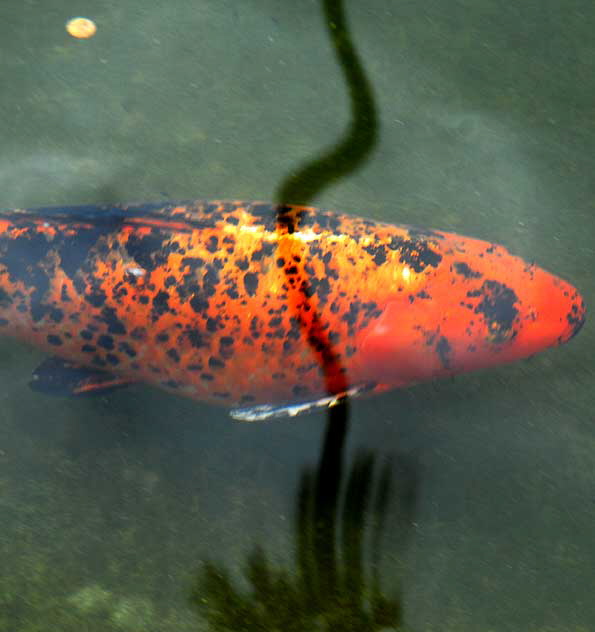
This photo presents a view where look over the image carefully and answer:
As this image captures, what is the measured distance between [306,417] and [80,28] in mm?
2108

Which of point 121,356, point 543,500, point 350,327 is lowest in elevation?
point 543,500

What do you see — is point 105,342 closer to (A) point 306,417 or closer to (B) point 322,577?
(A) point 306,417

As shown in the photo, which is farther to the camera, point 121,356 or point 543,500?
point 543,500

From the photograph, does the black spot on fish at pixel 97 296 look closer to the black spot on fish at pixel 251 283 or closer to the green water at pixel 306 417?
the black spot on fish at pixel 251 283

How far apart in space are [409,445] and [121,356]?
1.08 metres

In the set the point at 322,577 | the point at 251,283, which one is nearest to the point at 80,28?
the point at 251,283

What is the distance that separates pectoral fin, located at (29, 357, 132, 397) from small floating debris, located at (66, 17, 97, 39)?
1659mm

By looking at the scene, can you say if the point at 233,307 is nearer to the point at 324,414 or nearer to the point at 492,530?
the point at 324,414

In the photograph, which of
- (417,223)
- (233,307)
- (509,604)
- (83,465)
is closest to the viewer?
(233,307)

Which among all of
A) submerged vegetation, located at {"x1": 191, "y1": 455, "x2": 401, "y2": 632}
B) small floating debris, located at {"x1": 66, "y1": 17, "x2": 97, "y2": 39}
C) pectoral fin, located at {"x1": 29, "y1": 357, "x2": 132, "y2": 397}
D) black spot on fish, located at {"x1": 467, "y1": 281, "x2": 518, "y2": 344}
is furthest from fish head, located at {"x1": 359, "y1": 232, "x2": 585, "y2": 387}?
small floating debris, located at {"x1": 66, "y1": 17, "x2": 97, "y2": 39}

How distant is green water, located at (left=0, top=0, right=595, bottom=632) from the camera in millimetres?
2502

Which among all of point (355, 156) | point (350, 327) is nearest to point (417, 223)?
point (355, 156)

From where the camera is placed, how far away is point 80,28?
11.1 ft

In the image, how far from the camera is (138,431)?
8.94ft
